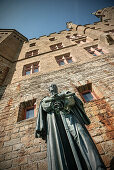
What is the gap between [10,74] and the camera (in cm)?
728

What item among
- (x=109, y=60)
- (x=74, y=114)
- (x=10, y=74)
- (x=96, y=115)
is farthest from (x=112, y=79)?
(x=10, y=74)

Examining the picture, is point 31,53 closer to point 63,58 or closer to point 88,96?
point 63,58

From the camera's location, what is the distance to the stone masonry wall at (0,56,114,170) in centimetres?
288

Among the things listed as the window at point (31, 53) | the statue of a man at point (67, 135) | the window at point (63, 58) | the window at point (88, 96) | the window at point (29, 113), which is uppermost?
the window at point (31, 53)

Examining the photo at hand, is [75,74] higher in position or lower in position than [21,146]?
higher

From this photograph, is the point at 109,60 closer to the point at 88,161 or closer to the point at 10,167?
the point at 88,161

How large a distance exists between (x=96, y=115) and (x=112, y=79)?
7.19 ft

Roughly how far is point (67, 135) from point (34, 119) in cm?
241

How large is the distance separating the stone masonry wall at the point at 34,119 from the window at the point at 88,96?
0.34m

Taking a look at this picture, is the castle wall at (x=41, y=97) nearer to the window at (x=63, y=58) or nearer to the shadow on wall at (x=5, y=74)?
the shadow on wall at (x=5, y=74)

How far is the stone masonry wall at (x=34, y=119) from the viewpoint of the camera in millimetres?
2883

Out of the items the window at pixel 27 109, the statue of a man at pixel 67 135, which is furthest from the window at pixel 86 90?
the statue of a man at pixel 67 135

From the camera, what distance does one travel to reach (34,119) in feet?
12.9

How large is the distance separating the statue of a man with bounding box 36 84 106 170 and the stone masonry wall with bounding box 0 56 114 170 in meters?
1.38
